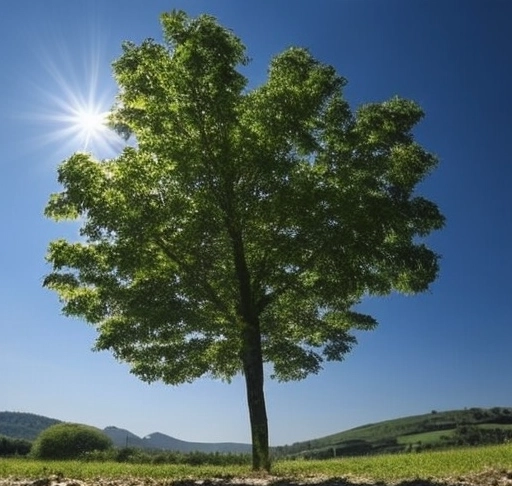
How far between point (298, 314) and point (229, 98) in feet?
31.8

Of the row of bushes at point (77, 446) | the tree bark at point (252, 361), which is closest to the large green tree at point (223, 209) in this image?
the tree bark at point (252, 361)

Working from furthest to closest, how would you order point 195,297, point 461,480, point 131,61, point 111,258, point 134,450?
point 134,450 < point 131,61 < point 195,297 < point 111,258 < point 461,480

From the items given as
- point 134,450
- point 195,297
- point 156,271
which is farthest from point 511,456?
point 134,450

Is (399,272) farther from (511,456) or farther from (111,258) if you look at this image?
(111,258)

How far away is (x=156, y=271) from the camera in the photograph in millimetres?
21062

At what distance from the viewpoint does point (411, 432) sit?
408ft

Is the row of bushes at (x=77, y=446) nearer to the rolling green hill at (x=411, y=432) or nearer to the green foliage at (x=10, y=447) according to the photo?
the green foliage at (x=10, y=447)

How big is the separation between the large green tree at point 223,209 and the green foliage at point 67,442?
23.9 metres

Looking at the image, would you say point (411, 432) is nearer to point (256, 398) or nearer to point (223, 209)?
point (256, 398)

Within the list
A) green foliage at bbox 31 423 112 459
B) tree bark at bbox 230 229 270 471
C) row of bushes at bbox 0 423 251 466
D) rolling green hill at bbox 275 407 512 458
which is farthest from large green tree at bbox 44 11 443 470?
rolling green hill at bbox 275 407 512 458

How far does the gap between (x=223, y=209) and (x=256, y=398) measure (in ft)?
23.1

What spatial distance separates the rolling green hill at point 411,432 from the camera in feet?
312

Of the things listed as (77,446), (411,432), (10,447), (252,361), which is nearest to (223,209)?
(252,361)

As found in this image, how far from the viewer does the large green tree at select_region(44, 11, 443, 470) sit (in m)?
19.9
